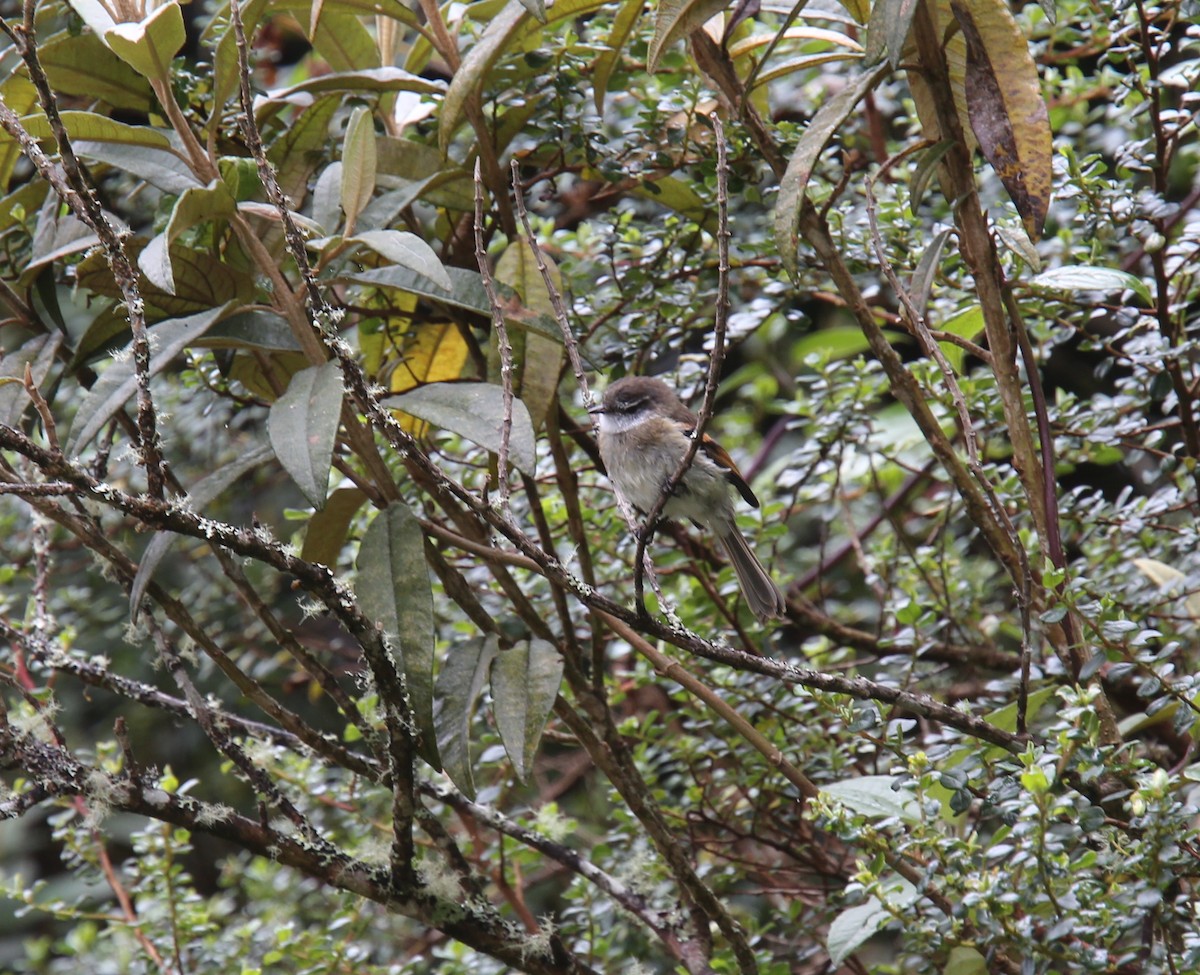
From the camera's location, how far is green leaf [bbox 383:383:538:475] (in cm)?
192

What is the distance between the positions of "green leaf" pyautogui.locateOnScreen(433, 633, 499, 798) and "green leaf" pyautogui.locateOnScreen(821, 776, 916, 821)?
598mm

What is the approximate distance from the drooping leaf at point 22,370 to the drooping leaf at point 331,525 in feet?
1.77

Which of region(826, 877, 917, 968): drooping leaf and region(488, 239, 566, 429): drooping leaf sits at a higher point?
region(488, 239, 566, 429): drooping leaf

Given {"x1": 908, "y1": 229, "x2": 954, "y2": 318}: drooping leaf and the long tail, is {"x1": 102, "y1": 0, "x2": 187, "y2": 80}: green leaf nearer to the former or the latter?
{"x1": 908, "y1": 229, "x2": 954, "y2": 318}: drooping leaf

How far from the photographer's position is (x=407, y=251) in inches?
75.8

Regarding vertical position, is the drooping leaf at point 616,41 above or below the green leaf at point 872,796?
above

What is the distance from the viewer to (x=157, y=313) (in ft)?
7.16

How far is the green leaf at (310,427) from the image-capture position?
5.83 ft

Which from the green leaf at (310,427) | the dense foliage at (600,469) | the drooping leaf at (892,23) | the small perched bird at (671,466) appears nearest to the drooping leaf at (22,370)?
the dense foliage at (600,469)

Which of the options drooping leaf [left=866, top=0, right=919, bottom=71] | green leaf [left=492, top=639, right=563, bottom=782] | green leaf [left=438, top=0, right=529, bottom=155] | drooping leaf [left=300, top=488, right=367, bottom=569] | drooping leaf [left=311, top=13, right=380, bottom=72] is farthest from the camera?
drooping leaf [left=311, top=13, right=380, bottom=72]

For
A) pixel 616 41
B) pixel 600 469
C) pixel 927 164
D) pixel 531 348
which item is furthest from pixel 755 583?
pixel 616 41

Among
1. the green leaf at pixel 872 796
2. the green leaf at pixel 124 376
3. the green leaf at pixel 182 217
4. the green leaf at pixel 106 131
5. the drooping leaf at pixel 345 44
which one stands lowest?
the green leaf at pixel 872 796

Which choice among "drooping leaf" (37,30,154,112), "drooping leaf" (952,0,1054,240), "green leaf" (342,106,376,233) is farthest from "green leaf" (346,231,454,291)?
"drooping leaf" (952,0,1054,240)

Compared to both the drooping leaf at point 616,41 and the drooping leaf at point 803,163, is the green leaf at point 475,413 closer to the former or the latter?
the drooping leaf at point 803,163
